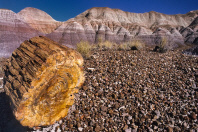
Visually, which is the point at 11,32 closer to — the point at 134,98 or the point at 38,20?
the point at 38,20

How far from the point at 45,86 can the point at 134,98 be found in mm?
2434

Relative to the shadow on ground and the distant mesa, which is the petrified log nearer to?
the shadow on ground

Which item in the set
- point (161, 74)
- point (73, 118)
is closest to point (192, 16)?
point (161, 74)

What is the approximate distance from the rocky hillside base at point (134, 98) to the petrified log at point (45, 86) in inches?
14.1

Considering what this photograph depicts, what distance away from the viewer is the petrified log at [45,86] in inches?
97.0

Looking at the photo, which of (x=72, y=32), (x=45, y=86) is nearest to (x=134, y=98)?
(x=45, y=86)

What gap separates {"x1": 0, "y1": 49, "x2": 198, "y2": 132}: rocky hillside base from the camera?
2.66 metres

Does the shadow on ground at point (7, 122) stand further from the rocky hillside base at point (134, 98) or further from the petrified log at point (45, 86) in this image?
the rocky hillside base at point (134, 98)

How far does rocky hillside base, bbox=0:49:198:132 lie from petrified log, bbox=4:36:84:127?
0.36 meters

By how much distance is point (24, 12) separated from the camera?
28875 mm

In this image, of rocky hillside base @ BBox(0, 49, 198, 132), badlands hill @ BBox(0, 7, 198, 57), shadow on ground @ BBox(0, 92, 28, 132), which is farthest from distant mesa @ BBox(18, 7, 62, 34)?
rocky hillside base @ BBox(0, 49, 198, 132)

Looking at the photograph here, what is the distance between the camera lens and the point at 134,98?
3248mm

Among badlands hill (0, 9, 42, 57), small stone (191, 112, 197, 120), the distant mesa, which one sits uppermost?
the distant mesa

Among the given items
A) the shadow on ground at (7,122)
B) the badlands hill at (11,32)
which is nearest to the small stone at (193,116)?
the shadow on ground at (7,122)
